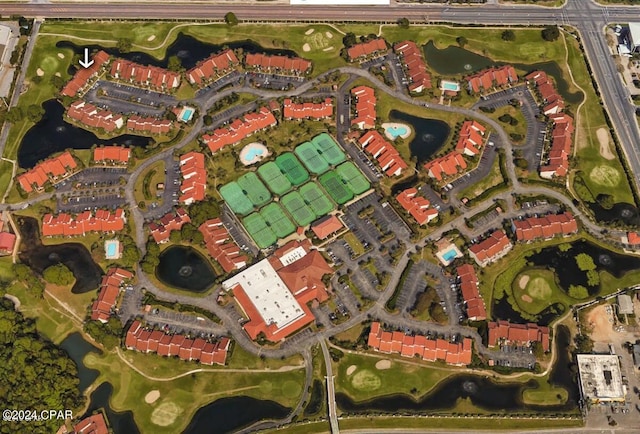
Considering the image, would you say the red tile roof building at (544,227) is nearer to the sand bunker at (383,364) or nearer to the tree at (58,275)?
the sand bunker at (383,364)

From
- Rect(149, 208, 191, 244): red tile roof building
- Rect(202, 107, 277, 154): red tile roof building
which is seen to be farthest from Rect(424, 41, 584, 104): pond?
Rect(149, 208, 191, 244): red tile roof building

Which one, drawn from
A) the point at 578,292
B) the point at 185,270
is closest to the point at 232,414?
the point at 185,270

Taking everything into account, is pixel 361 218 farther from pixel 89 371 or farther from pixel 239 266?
pixel 89 371

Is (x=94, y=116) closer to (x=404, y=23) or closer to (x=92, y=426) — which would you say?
(x=92, y=426)

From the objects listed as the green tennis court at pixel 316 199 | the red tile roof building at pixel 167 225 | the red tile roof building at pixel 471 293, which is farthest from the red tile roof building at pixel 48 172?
the red tile roof building at pixel 471 293

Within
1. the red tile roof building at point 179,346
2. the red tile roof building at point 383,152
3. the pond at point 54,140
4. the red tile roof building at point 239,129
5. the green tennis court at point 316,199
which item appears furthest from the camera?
Answer: the pond at point 54,140

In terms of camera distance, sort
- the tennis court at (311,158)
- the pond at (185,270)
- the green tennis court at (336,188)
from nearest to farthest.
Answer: the pond at (185,270) < the green tennis court at (336,188) < the tennis court at (311,158)
